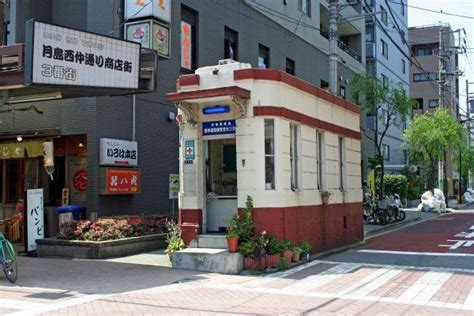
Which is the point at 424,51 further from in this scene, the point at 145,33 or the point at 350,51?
the point at 145,33

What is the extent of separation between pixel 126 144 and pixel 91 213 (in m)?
2.39

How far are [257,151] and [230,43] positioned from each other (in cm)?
1157

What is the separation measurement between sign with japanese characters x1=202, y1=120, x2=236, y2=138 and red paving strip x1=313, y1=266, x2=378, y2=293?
13.7 feet

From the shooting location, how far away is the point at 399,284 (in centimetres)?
1078

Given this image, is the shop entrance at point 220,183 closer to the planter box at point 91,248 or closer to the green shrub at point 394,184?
the planter box at point 91,248

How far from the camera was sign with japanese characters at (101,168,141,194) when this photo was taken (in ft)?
53.5

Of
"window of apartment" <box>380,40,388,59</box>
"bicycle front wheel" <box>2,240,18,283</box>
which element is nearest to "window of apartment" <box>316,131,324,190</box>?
"bicycle front wheel" <box>2,240,18,283</box>

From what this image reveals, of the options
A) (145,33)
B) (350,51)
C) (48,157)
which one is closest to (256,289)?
(48,157)

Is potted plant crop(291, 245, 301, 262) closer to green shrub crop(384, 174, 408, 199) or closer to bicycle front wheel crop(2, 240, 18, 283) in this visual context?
bicycle front wheel crop(2, 240, 18, 283)

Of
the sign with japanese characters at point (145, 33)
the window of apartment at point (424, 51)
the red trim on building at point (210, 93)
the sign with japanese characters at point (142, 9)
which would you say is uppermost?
the window of apartment at point (424, 51)

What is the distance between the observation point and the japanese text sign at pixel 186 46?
2016cm

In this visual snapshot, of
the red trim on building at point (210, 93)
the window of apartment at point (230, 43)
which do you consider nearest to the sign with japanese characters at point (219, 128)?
the red trim on building at point (210, 93)

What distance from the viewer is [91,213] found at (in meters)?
16.1

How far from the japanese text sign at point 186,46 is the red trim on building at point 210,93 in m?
7.36
